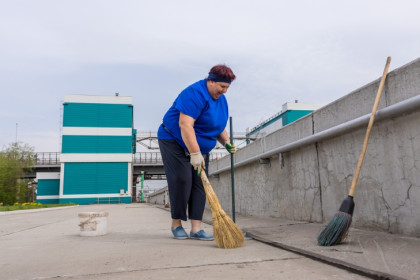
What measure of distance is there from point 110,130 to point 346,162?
30111 millimetres

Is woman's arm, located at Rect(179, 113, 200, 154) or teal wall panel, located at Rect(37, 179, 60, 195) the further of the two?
teal wall panel, located at Rect(37, 179, 60, 195)

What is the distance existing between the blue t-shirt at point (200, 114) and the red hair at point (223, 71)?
17 cm

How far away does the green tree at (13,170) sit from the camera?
30.6m

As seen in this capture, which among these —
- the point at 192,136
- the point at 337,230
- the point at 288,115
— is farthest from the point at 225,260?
the point at 288,115

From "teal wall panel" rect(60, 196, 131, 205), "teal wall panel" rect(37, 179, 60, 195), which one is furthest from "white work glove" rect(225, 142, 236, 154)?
"teal wall panel" rect(37, 179, 60, 195)

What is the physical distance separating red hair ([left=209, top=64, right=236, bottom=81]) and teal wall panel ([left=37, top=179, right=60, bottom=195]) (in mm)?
33870

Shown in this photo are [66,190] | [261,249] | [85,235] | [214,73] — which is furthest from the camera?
[66,190]

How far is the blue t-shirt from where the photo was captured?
9.42ft

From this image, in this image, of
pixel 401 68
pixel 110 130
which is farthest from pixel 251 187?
pixel 110 130

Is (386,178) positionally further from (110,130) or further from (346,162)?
(110,130)

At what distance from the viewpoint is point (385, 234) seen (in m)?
2.63

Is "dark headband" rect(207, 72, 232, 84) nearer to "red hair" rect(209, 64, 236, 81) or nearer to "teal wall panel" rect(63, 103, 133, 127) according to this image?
"red hair" rect(209, 64, 236, 81)

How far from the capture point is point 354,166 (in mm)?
3102

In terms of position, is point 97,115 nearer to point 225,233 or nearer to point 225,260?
point 225,233
